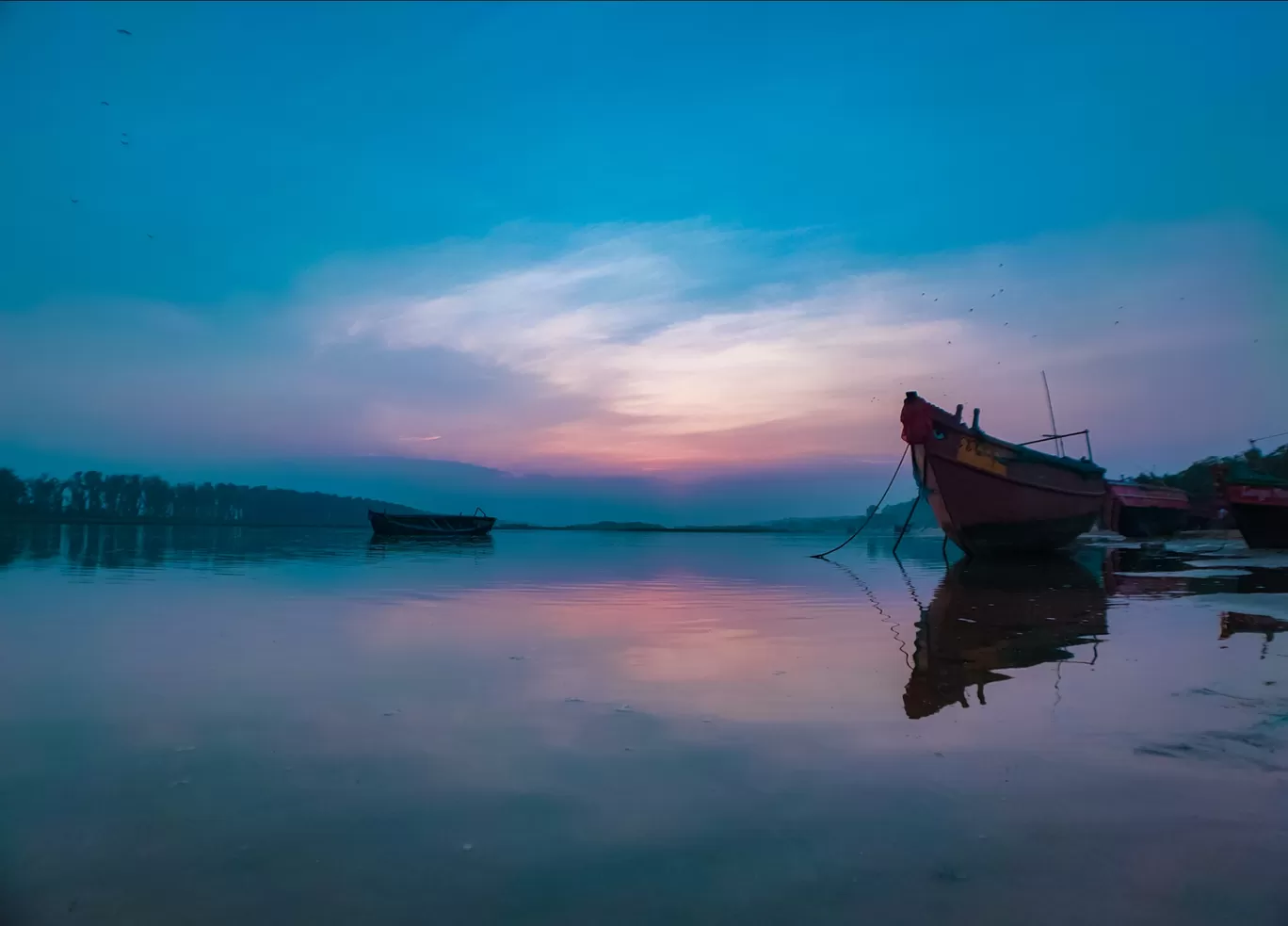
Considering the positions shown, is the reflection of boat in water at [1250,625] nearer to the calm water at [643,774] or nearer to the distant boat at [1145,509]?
the calm water at [643,774]

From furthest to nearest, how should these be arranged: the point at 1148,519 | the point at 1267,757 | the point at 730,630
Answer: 1. the point at 1148,519
2. the point at 730,630
3. the point at 1267,757

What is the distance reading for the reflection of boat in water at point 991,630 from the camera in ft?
19.9

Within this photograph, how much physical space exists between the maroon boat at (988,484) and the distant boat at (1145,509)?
18.2 m

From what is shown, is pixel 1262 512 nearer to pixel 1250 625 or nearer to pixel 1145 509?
pixel 1145 509

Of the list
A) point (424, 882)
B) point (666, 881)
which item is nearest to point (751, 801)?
point (666, 881)

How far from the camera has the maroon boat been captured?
2283cm

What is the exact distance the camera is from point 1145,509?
135ft

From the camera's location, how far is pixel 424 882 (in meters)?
2.75

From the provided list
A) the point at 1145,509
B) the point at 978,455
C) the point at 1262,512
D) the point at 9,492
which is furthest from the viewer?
the point at 9,492

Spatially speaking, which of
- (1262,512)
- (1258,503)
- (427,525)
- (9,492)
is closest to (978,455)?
(1258,503)

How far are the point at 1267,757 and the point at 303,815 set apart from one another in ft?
16.3

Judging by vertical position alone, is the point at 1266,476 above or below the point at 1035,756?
above

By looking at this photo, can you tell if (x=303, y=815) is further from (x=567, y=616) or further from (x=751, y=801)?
(x=567, y=616)

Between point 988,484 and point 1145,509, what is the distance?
24550 mm
